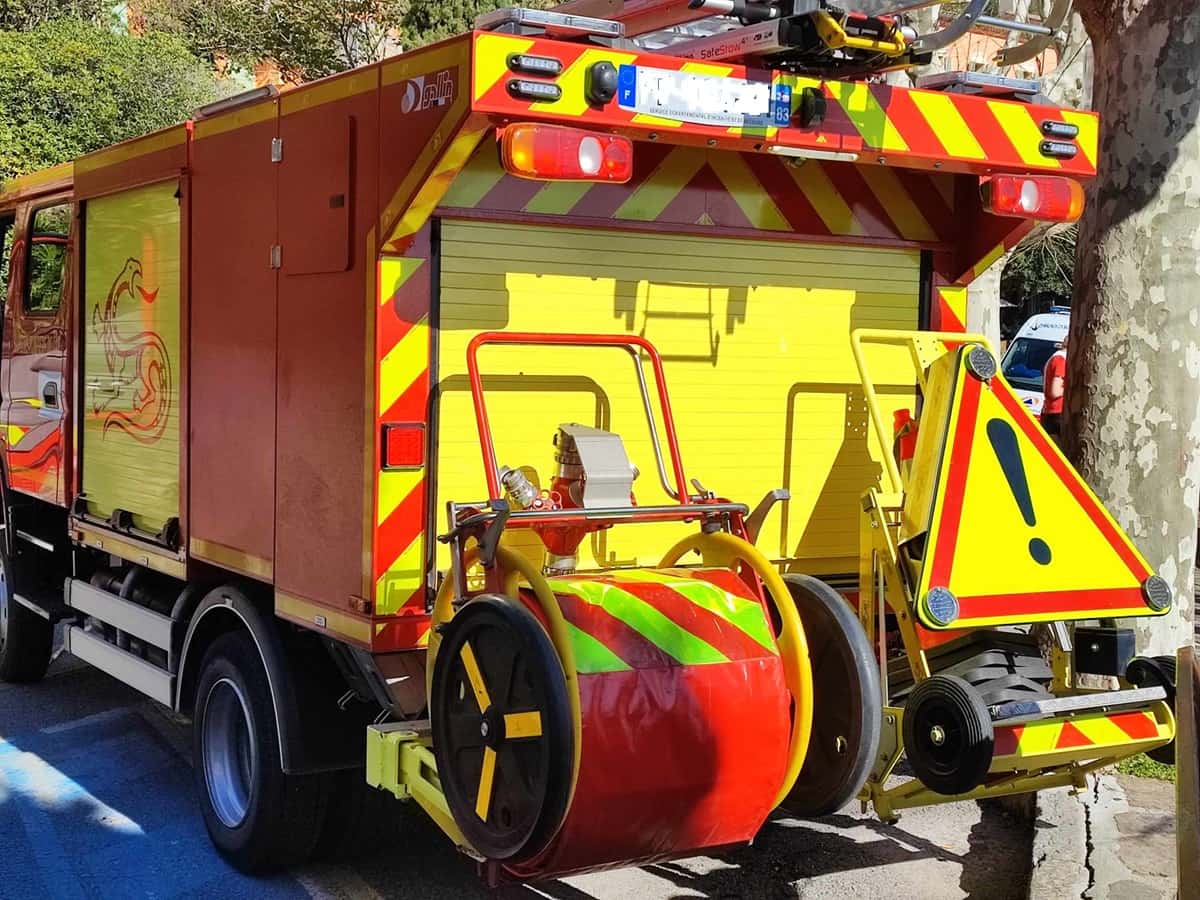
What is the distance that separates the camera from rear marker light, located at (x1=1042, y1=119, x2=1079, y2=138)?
15.6 feet

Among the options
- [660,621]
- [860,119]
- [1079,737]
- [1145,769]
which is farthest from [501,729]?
[1145,769]

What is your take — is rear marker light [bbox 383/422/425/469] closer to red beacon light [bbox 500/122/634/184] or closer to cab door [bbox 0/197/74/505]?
red beacon light [bbox 500/122/634/184]

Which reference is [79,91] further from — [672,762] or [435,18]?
[672,762]

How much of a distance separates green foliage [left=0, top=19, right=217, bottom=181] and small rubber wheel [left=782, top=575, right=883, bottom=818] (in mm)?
16837

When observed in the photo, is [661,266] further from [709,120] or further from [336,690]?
[336,690]

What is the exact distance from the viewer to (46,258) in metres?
7.34

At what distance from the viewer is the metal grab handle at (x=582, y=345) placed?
4.26 m

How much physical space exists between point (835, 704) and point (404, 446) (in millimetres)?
1548

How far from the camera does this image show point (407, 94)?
13.8 feet

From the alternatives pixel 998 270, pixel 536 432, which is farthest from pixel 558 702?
pixel 998 270

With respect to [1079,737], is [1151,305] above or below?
above

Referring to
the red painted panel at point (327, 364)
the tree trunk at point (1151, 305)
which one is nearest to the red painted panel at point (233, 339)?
the red painted panel at point (327, 364)

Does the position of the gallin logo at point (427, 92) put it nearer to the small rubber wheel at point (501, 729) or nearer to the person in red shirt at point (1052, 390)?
the small rubber wheel at point (501, 729)

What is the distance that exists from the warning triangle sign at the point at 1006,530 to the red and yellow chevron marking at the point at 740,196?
863 millimetres
